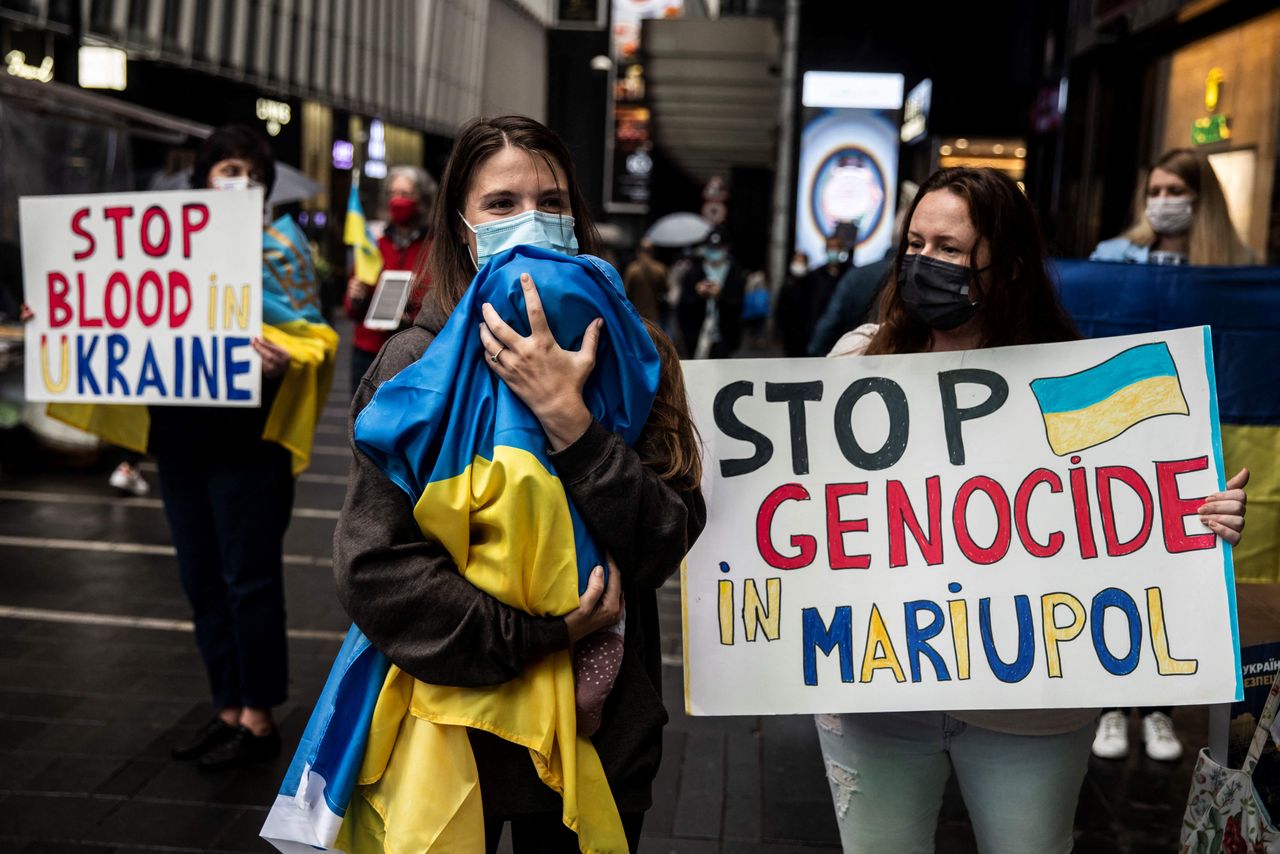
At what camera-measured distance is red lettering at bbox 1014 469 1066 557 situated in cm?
233

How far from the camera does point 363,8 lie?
3362 cm

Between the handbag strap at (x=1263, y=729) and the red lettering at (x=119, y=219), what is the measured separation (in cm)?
349

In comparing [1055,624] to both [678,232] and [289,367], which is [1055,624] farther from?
[678,232]

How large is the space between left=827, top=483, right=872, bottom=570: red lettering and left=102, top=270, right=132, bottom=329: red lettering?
265 centimetres

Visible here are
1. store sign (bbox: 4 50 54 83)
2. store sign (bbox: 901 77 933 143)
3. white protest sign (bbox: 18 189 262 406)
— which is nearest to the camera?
Answer: white protest sign (bbox: 18 189 262 406)

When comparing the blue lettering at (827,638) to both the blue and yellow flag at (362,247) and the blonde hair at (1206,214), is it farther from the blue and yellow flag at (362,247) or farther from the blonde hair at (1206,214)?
the blue and yellow flag at (362,247)

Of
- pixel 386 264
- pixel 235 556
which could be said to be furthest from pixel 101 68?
pixel 235 556

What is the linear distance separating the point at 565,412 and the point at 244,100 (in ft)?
87.1

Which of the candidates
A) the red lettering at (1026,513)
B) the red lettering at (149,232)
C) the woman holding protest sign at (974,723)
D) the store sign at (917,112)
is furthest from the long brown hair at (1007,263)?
the store sign at (917,112)

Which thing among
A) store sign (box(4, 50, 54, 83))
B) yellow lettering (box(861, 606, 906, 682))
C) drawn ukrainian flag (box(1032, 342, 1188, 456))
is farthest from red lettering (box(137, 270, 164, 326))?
store sign (box(4, 50, 54, 83))

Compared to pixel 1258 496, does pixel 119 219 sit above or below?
above

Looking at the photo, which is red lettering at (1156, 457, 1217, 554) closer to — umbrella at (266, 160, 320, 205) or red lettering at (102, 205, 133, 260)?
red lettering at (102, 205, 133, 260)

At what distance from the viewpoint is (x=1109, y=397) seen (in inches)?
92.8

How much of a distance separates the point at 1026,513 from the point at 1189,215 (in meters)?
2.77
